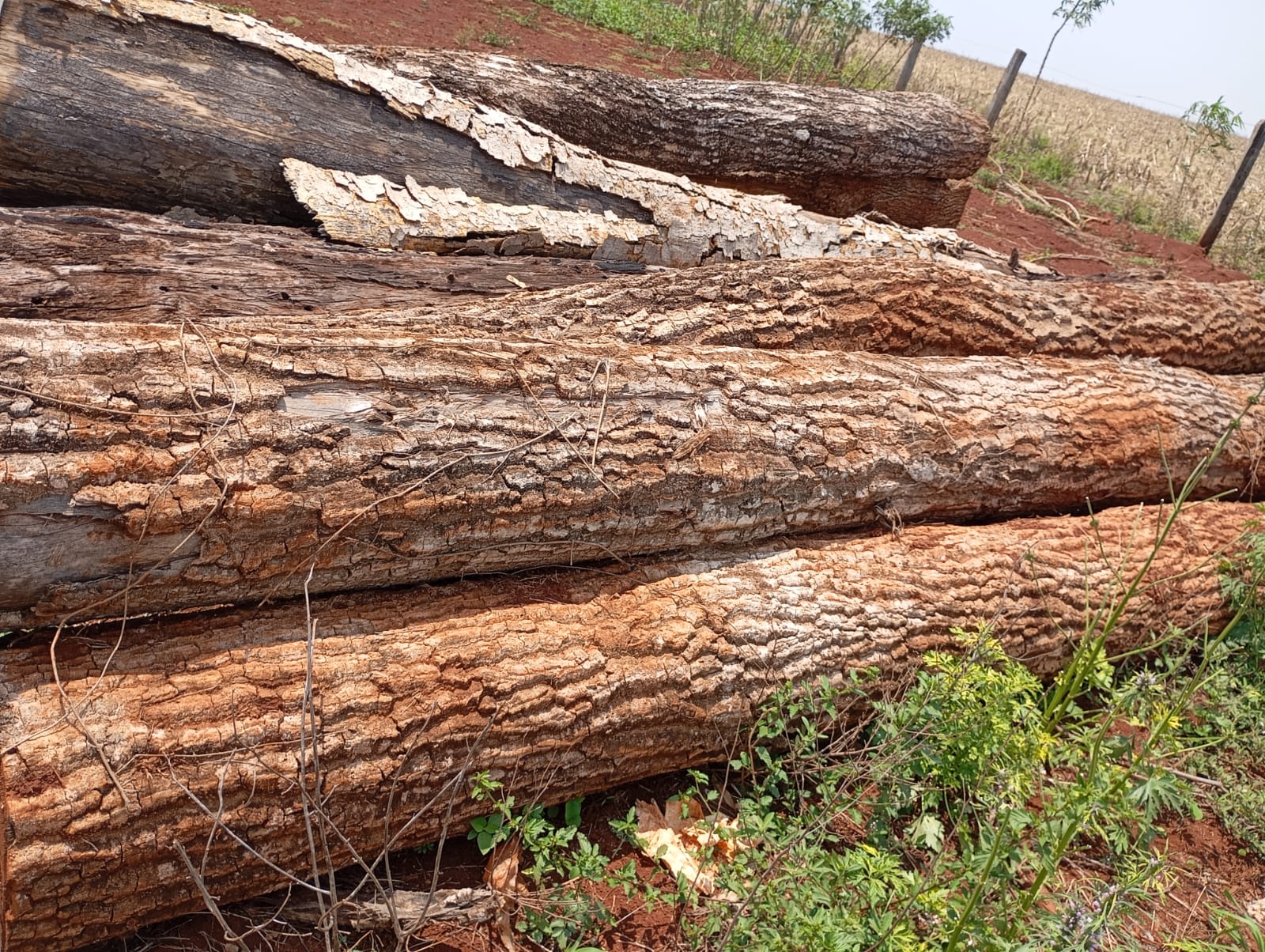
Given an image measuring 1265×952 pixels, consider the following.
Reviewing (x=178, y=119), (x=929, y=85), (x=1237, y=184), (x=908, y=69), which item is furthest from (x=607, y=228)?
(x=929, y=85)

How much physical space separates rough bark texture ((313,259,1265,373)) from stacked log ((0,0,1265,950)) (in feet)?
0.07

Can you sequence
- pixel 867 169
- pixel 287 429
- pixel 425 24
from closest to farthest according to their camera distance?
pixel 287 429, pixel 867 169, pixel 425 24

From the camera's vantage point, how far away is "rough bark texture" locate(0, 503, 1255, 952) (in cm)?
179

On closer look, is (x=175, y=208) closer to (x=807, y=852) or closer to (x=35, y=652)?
(x=35, y=652)

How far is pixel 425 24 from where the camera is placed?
984 cm

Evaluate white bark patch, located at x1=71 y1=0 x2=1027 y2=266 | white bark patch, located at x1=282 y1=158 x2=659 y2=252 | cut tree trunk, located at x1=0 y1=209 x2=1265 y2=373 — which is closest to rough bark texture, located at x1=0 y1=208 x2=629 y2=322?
cut tree trunk, located at x1=0 y1=209 x2=1265 y2=373

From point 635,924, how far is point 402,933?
0.70 metres

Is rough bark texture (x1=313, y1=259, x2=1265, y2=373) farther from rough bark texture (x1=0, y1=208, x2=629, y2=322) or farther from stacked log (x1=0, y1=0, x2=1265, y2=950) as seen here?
rough bark texture (x1=0, y1=208, x2=629, y2=322)

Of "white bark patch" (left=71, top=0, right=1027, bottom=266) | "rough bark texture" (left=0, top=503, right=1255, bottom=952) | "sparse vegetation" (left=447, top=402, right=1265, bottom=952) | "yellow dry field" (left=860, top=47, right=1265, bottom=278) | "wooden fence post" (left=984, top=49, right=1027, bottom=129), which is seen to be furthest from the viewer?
"wooden fence post" (left=984, top=49, right=1027, bottom=129)

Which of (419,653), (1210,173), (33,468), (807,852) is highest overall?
(1210,173)

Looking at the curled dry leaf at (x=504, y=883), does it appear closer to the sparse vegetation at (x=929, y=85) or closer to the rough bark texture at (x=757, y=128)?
the rough bark texture at (x=757, y=128)

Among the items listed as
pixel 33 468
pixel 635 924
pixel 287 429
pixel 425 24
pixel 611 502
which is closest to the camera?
pixel 33 468

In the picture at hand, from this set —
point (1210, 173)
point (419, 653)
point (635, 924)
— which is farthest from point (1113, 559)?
point (1210, 173)

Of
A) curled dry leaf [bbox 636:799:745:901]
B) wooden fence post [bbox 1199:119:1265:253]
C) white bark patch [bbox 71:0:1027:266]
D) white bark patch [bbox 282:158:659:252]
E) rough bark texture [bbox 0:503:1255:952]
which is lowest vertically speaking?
curled dry leaf [bbox 636:799:745:901]
